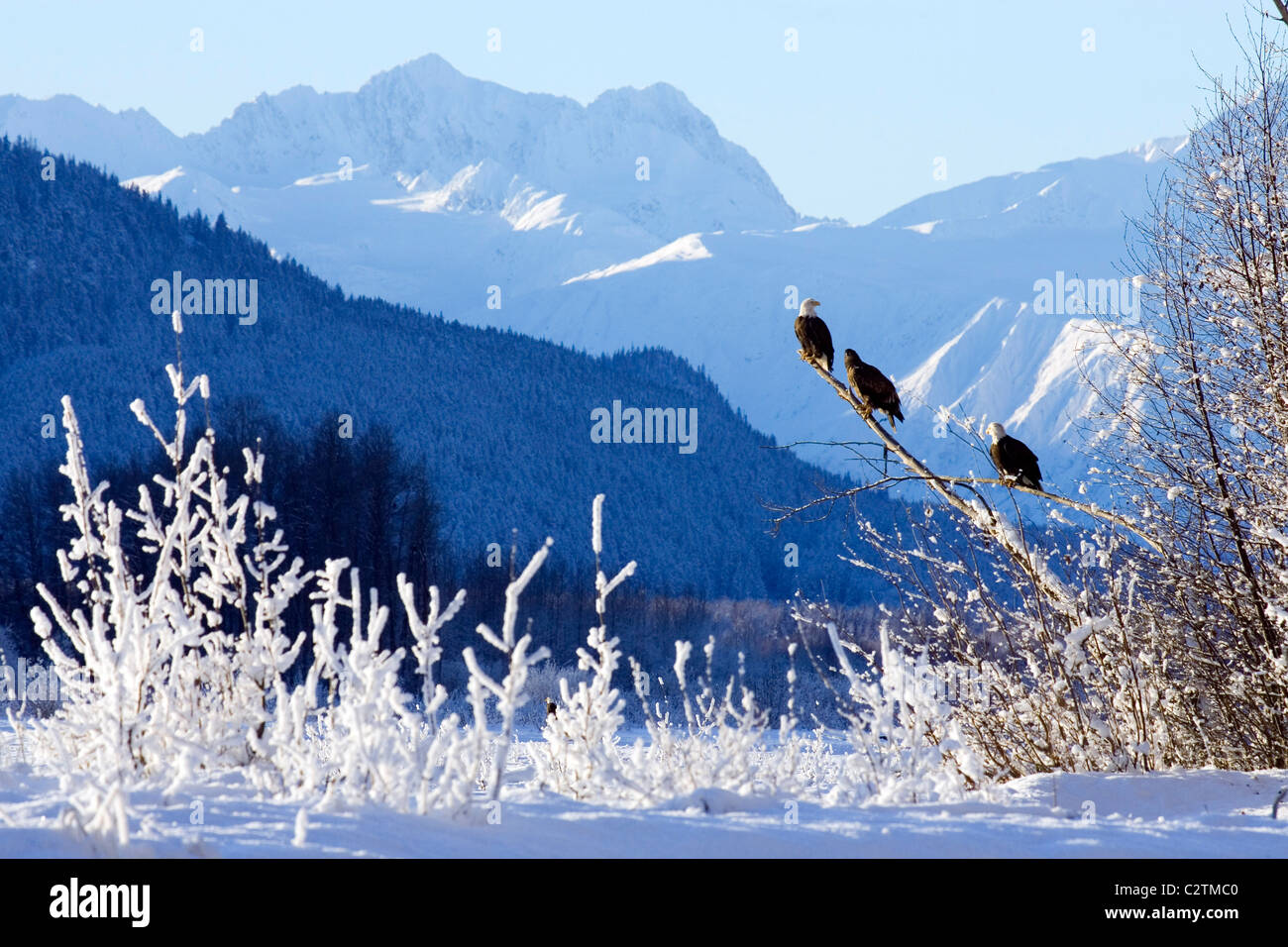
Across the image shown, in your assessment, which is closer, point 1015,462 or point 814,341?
point 1015,462

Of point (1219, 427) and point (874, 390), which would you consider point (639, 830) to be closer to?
point (874, 390)

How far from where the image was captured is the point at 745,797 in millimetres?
4348

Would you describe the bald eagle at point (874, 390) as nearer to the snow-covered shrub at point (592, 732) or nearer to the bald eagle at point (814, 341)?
the bald eagle at point (814, 341)

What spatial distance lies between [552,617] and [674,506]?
169 feet

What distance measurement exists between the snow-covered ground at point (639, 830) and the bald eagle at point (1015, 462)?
2.10 m

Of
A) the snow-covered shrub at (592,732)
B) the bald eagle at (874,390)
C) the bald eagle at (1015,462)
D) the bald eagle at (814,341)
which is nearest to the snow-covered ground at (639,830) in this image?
the snow-covered shrub at (592,732)

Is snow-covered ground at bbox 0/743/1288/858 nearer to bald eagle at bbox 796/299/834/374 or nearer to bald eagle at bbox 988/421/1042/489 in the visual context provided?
bald eagle at bbox 988/421/1042/489

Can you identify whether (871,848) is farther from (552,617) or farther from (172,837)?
(552,617)

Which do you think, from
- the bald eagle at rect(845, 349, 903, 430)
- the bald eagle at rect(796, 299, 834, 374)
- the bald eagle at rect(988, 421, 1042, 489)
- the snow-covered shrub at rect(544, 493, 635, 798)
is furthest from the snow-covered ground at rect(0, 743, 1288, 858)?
the bald eagle at rect(796, 299, 834, 374)

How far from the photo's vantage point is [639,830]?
3.76 meters

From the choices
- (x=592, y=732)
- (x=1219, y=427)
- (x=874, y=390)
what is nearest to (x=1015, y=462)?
(x=874, y=390)

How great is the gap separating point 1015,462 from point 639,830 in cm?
350

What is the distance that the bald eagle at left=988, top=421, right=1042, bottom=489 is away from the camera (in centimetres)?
652
